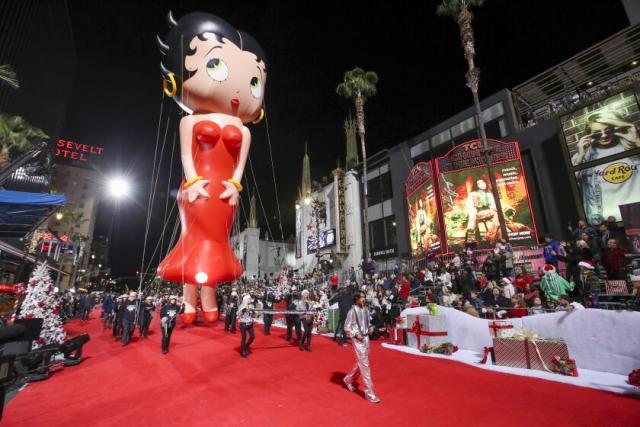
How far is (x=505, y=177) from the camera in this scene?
2038cm

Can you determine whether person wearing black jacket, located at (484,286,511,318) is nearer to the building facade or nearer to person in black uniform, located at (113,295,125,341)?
the building facade

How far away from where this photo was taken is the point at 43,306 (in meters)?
8.80

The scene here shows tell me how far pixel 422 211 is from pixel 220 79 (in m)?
21.4

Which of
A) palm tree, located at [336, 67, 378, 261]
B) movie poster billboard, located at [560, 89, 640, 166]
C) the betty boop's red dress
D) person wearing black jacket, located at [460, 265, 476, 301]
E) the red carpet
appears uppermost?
palm tree, located at [336, 67, 378, 261]

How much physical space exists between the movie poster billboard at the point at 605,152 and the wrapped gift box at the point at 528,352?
12.2 meters

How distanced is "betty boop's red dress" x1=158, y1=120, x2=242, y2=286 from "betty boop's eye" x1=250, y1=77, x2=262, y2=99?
99 cm

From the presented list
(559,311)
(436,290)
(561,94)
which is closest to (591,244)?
(559,311)

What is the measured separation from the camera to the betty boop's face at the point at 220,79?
20.1ft

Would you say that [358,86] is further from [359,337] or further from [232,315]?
[359,337]

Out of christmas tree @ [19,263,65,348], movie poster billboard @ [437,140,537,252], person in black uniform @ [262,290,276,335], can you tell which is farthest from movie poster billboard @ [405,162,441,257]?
christmas tree @ [19,263,65,348]

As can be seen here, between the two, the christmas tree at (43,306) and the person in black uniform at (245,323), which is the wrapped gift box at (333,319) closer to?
the person in black uniform at (245,323)

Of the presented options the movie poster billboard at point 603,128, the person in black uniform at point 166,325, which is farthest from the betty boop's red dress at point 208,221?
the movie poster billboard at point 603,128

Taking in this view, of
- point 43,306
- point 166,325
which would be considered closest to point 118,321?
point 43,306

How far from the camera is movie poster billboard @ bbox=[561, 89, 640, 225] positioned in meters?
15.2
